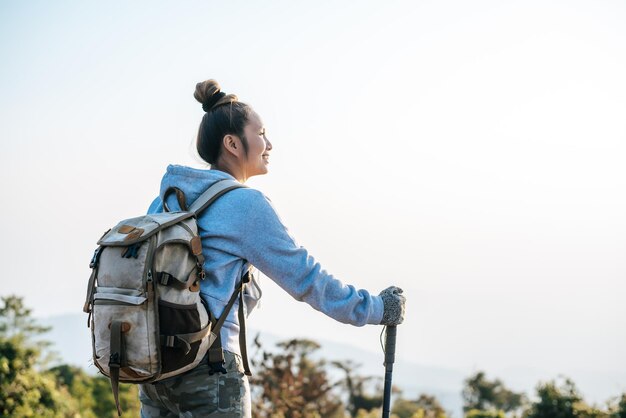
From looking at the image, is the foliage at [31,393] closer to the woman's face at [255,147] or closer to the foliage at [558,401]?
the foliage at [558,401]

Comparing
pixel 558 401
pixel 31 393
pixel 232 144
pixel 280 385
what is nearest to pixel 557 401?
pixel 558 401

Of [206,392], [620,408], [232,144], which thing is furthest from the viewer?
[620,408]

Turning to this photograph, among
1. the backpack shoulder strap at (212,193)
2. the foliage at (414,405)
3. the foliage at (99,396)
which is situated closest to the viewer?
the backpack shoulder strap at (212,193)

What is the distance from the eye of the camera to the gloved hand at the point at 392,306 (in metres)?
3.61

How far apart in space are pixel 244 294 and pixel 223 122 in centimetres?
75

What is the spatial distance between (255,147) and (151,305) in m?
0.91

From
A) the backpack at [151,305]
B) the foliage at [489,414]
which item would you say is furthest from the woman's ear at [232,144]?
the foliage at [489,414]

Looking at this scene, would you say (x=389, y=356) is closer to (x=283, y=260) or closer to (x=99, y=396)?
(x=283, y=260)

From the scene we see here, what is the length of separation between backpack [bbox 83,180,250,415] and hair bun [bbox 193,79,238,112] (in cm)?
68

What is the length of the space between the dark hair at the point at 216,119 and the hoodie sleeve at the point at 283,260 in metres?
0.39

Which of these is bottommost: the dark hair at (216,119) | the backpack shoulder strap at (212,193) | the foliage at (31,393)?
the foliage at (31,393)

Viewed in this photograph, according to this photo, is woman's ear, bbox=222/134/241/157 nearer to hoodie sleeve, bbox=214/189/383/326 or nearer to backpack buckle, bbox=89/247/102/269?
hoodie sleeve, bbox=214/189/383/326

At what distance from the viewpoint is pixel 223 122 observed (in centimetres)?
372

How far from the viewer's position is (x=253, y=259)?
11.2 ft
